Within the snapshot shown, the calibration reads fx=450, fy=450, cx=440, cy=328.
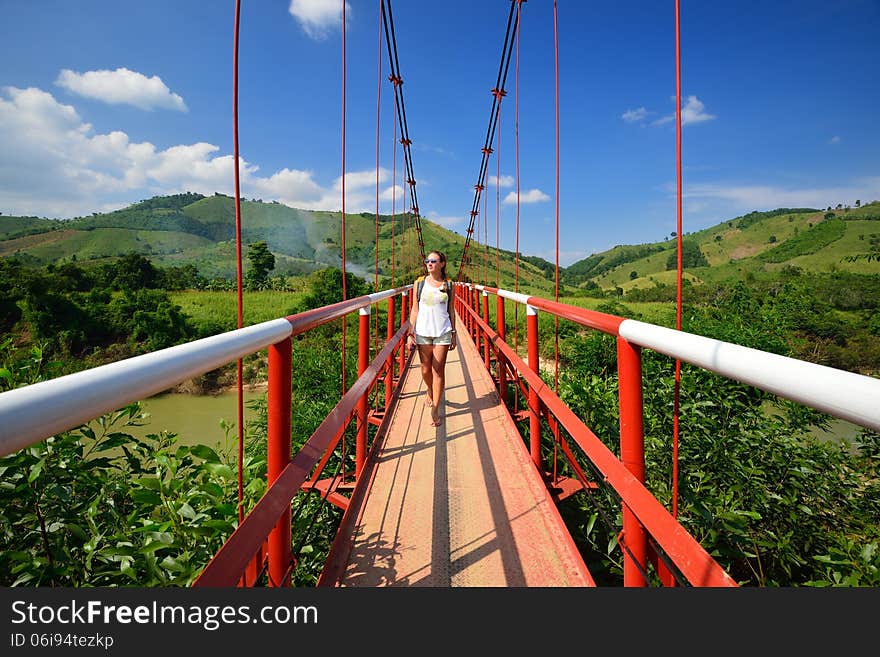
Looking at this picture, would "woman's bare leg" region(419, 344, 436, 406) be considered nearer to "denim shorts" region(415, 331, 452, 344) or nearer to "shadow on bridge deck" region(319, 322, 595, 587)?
"denim shorts" region(415, 331, 452, 344)

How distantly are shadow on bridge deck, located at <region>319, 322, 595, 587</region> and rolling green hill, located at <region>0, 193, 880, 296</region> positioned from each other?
3409 cm

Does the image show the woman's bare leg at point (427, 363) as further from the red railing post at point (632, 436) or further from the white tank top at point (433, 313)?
the red railing post at point (632, 436)

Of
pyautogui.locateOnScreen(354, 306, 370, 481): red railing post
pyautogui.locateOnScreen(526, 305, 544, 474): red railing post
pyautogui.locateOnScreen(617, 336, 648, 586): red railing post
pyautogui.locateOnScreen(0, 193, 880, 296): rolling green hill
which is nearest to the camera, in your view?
pyautogui.locateOnScreen(617, 336, 648, 586): red railing post

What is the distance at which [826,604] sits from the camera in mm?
501

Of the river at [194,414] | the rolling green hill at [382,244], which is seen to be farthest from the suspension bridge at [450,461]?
the rolling green hill at [382,244]

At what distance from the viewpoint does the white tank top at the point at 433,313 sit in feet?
9.34

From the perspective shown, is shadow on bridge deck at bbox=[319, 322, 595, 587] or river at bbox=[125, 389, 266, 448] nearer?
shadow on bridge deck at bbox=[319, 322, 595, 587]

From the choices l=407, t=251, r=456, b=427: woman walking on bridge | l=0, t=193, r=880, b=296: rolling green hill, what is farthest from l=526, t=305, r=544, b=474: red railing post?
l=0, t=193, r=880, b=296: rolling green hill

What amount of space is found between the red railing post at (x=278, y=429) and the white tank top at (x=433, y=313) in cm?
193

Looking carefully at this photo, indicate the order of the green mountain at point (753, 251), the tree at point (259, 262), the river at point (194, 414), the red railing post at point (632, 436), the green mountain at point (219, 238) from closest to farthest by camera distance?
1. the red railing post at point (632, 436)
2. the river at point (194, 414)
3. the green mountain at point (753, 251)
4. the tree at point (259, 262)
5. the green mountain at point (219, 238)

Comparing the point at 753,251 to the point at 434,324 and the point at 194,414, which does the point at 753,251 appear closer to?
the point at 194,414

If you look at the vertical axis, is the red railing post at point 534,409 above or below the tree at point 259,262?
below

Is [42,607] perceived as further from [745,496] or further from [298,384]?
[298,384]

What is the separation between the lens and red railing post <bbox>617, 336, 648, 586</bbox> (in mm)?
883
